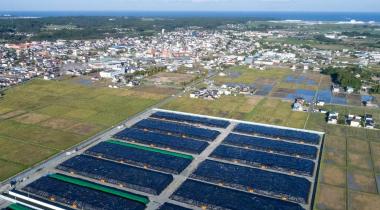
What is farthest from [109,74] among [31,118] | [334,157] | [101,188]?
[334,157]

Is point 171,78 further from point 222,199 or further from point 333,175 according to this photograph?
point 222,199

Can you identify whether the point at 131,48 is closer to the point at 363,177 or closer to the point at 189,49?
the point at 189,49

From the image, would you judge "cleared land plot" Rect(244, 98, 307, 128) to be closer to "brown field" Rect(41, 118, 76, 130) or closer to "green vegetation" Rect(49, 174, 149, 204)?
"brown field" Rect(41, 118, 76, 130)

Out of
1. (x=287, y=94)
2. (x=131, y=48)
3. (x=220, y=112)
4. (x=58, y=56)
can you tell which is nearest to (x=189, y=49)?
(x=131, y=48)

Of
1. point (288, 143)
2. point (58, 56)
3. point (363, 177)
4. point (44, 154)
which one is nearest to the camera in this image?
point (363, 177)

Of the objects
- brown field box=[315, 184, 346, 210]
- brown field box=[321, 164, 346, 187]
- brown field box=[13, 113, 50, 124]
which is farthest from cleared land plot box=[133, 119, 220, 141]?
brown field box=[315, 184, 346, 210]

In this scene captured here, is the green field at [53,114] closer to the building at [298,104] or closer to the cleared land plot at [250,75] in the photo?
the cleared land plot at [250,75]
